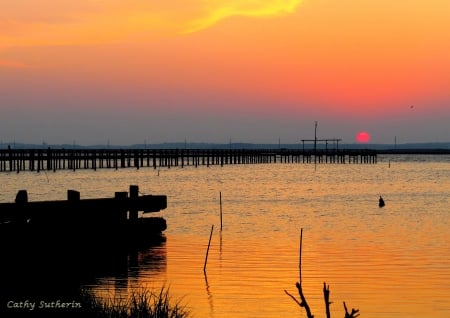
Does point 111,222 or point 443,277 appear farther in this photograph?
point 111,222

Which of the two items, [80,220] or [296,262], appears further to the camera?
[296,262]

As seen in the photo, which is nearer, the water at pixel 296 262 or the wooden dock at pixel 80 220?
the water at pixel 296 262

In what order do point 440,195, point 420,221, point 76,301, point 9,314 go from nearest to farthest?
1. point 9,314
2. point 76,301
3. point 420,221
4. point 440,195

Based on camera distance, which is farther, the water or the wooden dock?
the wooden dock

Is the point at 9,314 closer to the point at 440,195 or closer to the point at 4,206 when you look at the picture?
the point at 4,206

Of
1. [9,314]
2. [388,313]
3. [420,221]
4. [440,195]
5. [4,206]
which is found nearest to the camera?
[9,314]

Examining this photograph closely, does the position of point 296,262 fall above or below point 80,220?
below

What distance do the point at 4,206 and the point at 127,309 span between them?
733 cm

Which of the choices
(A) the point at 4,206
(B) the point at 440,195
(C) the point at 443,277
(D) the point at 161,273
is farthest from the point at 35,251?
(B) the point at 440,195

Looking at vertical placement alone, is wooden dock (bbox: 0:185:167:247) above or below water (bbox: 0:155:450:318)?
above

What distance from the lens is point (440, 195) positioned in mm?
69562

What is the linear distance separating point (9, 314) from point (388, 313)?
8086 mm

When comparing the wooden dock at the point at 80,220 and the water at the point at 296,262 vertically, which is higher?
the wooden dock at the point at 80,220

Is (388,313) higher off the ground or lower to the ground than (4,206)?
lower
